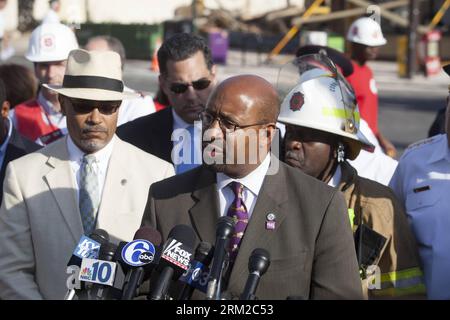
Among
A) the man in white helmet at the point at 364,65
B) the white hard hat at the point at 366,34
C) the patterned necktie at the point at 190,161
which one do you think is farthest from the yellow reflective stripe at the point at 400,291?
the white hard hat at the point at 366,34

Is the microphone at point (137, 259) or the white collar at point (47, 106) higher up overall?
the microphone at point (137, 259)

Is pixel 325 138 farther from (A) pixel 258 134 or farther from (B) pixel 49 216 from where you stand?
(B) pixel 49 216

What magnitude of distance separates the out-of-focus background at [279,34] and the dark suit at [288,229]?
34.7ft

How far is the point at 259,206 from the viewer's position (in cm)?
395

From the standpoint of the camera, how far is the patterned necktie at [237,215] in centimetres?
392

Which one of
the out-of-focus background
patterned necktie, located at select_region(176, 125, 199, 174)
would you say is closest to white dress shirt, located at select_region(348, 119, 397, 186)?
patterned necktie, located at select_region(176, 125, 199, 174)

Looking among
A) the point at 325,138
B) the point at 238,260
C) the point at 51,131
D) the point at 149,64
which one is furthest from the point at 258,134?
the point at 149,64

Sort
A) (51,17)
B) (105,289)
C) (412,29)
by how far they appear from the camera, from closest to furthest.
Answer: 1. (105,289)
2. (51,17)
3. (412,29)

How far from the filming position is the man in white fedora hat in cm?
455

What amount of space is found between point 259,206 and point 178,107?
2352 mm

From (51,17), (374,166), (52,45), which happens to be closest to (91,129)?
(374,166)

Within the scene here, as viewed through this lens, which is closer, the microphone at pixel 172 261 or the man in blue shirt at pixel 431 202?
the microphone at pixel 172 261

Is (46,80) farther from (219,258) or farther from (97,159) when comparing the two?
(219,258)

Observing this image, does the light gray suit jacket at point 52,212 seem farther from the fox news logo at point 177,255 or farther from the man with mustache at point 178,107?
the fox news logo at point 177,255
